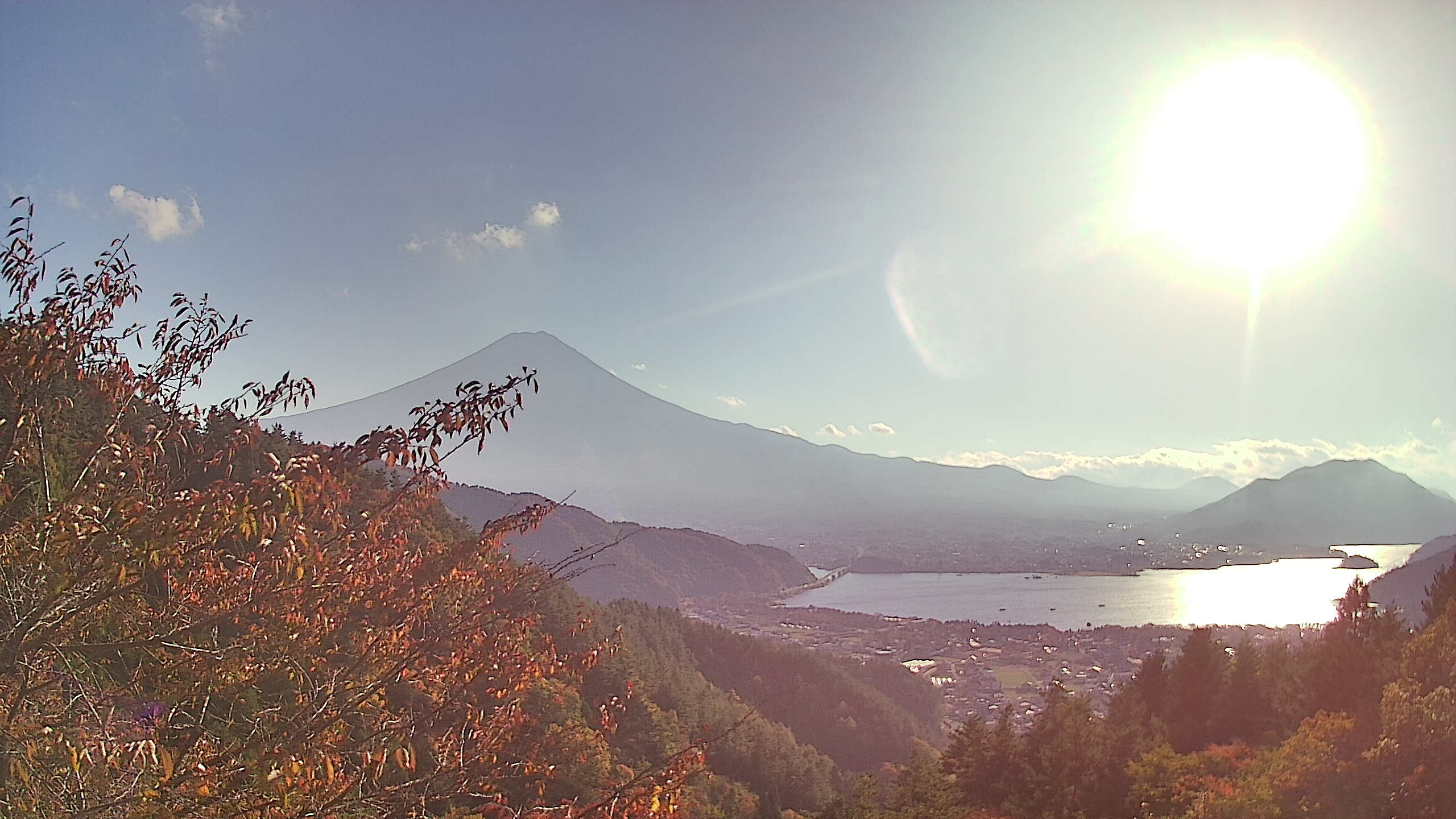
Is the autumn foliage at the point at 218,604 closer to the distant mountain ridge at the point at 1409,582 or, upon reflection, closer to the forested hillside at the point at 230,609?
the forested hillside at the point at 230,609

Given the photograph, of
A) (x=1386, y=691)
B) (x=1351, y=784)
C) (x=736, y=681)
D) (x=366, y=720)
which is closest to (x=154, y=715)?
(x=366, y=720)

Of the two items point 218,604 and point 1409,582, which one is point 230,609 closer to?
point 218,604

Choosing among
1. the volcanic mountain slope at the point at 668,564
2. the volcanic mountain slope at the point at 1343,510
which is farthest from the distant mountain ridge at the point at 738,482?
the volcanic mountain slope at the point at 668,564

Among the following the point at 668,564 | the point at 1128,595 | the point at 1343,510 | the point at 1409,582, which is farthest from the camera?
the point at 1343,510

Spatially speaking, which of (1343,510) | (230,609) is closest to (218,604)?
(230,609)

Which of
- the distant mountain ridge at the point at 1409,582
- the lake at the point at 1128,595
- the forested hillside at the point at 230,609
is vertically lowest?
the lake at the point at 1128,595

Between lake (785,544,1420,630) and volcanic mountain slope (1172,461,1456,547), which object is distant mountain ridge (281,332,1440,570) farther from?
lake (785,544,1420,630)

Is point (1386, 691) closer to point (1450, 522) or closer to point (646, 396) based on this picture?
point (1450, 522)
